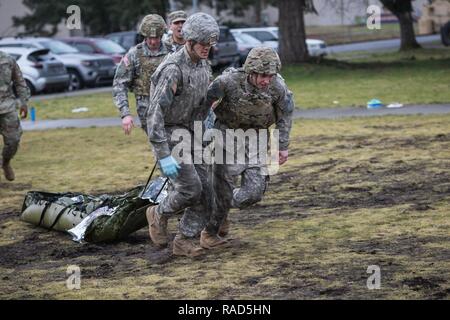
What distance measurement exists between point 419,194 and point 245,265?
3.33 meters

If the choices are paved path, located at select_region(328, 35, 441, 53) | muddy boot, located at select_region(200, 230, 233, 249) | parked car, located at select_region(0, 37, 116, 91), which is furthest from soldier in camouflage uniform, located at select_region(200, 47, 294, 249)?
paved path, located at select_region(328, 35, 441, 53)

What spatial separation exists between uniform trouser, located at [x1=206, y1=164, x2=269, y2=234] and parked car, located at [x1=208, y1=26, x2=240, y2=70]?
84.9ft

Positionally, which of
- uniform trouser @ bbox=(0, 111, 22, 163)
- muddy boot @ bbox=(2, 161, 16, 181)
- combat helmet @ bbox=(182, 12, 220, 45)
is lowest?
muddy boot @ bbox=(2, 161, 16, 181)

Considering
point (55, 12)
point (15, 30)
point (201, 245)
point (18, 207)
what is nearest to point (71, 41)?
point (55, 12)

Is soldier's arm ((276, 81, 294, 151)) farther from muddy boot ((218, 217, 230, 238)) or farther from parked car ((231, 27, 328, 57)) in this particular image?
parked car ((231, 27, 328, 57))

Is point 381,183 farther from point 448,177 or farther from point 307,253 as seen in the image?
point 307,253

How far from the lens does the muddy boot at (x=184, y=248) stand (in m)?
7.87

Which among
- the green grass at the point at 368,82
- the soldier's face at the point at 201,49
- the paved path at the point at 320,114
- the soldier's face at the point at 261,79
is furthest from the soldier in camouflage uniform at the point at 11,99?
the green grass at the point at 368,82

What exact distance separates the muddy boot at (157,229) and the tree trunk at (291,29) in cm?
2351

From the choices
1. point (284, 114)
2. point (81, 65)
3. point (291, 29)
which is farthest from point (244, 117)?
point (81, 65)

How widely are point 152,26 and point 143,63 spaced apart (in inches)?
16.5

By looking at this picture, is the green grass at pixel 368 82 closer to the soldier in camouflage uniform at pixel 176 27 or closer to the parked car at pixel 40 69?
the parked car at pixel 40 69

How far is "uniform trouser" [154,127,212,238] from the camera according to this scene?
7.57 metres

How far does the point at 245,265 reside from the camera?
24.3 ft
